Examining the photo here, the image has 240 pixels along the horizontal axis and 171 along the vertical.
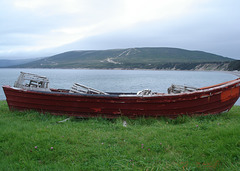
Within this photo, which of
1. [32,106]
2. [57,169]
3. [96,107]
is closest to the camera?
[57,169]

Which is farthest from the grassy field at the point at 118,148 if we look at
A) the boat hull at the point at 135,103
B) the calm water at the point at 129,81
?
the calm water at the point at 129,81

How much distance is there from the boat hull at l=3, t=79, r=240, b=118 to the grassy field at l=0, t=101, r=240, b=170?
1.40 metres

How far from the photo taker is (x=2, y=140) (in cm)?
555

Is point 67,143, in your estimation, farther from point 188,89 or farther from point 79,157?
point 188,89

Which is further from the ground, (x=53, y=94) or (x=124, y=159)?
(x=53, y=94)

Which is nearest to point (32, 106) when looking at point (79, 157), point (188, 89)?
point (79, 157)

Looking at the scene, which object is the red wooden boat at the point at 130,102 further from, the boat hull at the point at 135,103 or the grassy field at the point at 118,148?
the grassy field at the point at 118,148

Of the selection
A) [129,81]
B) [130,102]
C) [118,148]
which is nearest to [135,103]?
[130,102]

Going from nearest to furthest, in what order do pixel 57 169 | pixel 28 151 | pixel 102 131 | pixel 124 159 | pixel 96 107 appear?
pixel 57 169 < pixel 124 159 < pixel 28 151 < pixel 102 131 < pixel 96 107

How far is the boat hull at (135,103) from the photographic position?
8.02 metres

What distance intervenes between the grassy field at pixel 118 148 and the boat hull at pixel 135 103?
4.58 ft

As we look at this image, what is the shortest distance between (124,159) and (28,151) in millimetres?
2325

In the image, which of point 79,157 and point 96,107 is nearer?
point 79,157

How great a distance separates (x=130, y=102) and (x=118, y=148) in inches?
125
